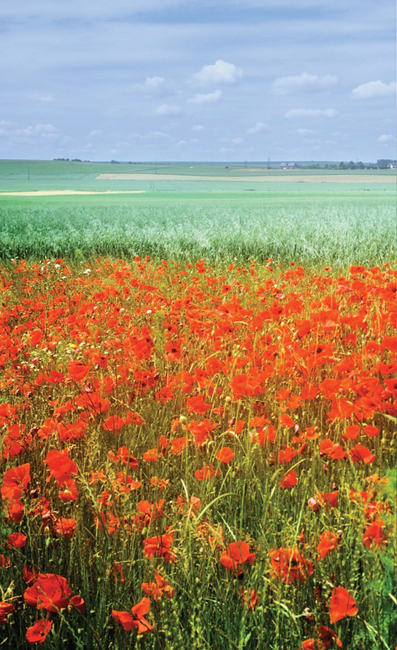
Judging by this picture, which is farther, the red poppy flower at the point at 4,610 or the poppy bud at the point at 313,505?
the poppy bud at the point at 313,505

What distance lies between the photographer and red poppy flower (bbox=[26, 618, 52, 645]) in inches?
52.1

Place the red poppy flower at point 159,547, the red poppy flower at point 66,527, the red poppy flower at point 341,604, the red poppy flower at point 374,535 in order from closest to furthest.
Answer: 1. the red poppy flower at point 341,604
2. the red poppy flower at point 374,535
3. the red poppy flower at point 159,547
4. the red poppy flower at point 66,527

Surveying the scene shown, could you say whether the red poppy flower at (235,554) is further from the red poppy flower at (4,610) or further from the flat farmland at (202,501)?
the red poppy flower at (4,610)

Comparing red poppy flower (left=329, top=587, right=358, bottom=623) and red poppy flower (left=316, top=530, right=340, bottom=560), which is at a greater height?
red poppy flower (left=316, top=530, right=340, bottom=560)

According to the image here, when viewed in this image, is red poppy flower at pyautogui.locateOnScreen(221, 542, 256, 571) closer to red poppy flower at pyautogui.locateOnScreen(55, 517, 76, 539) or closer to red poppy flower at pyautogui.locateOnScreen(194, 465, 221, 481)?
red poppy flower at pyautogui.locateOnScreen(194, 465, 221, 481)

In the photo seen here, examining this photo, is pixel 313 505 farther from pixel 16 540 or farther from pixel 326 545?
pixel 16 540

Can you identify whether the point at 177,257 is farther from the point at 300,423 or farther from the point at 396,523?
the point at 396,523

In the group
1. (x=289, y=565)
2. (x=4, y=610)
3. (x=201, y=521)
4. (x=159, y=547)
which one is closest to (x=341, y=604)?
(x=289, y=565)

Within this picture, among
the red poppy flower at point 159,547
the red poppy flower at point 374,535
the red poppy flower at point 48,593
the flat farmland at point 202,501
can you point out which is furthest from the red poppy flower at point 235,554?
the red poppy flower at point 48,593

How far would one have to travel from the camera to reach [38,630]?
1349 mm

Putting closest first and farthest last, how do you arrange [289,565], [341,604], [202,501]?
[341,604]
[289,565]
[202,501]

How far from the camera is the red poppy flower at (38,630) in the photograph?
132 cm

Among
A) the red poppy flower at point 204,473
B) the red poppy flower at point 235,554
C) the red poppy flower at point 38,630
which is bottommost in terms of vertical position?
the red poppy flower at point 38,630

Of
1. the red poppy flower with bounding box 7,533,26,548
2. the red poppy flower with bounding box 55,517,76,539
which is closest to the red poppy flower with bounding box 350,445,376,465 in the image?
the red poppy flower with bounding box 55,517,76,539
